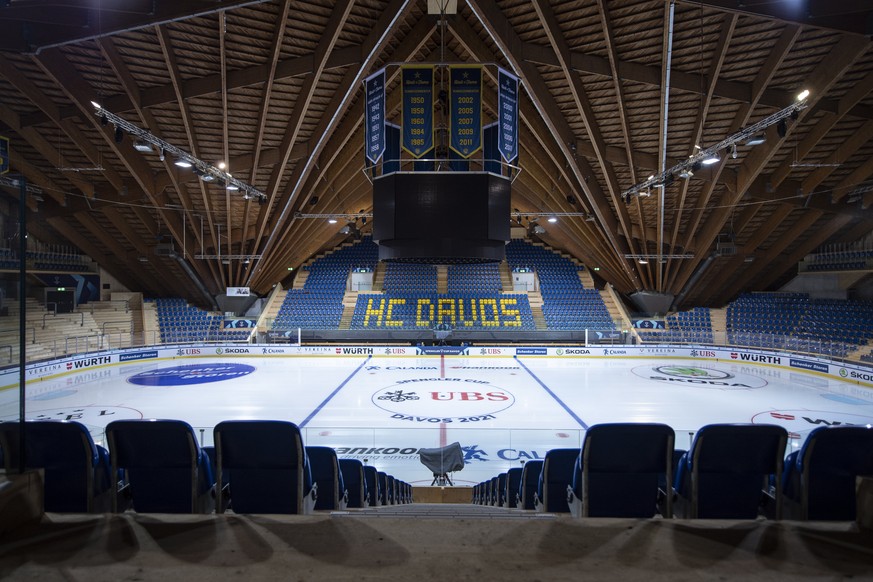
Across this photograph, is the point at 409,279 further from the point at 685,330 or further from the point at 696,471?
the point at 696,471

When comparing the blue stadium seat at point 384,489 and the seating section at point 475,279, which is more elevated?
the seating section at point 475,279

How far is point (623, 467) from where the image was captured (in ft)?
10.6

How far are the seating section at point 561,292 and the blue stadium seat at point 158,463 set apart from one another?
25018 millimetres

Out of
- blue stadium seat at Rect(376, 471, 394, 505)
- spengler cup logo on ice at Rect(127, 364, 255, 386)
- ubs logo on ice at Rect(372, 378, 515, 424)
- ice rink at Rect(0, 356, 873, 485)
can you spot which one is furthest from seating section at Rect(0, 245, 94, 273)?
blue stadium seat at Rect(376, 471, 394, 505)

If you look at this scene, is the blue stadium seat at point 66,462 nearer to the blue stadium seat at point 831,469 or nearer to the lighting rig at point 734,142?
the blue stadium seat at point 831,469

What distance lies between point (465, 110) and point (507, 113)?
0.97 m

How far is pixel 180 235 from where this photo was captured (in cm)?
2156

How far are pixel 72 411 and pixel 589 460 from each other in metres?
14.0

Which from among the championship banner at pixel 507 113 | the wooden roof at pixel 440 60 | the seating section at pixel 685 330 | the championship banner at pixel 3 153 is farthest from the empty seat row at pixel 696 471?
the seating section at pixel 685 330

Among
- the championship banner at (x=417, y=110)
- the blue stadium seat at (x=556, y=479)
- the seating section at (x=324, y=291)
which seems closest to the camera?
the blue stadium seat at (x=556, y=479)

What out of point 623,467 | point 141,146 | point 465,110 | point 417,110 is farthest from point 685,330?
point 141,146

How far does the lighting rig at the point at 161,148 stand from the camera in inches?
453

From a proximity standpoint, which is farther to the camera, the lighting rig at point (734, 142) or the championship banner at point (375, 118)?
the lighting rig at point (734, 142)

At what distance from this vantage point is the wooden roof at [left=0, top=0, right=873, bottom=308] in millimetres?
10914
